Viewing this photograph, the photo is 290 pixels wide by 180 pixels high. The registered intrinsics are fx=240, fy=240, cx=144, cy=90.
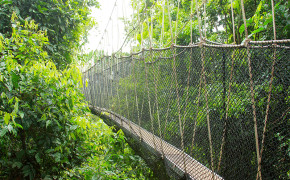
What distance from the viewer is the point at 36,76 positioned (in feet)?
6.31

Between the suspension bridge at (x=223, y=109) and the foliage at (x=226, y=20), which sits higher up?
the foliage at (x=226, y=20)

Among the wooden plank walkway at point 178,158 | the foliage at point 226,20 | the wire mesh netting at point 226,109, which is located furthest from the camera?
the foliage at point 226,20

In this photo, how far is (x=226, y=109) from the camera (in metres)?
1.16

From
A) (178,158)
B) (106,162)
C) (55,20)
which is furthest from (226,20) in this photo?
(55,20)

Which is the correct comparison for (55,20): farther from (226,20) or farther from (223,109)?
(223,109)

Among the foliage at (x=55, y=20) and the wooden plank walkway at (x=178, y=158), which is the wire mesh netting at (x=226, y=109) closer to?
the wooden plank walkway at (x=178, y=158)

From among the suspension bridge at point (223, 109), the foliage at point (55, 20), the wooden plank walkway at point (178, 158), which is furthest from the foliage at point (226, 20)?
the foliage at point (55, 20)

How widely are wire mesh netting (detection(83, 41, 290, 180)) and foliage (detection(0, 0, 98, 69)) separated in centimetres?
214

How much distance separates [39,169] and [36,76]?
88 cm

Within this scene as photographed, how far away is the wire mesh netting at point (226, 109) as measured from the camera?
0.93m

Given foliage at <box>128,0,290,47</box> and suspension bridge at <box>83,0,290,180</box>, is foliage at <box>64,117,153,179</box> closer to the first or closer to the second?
suspension bridge at <box>83,0,290,180</box>

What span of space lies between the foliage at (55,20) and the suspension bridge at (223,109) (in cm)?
210

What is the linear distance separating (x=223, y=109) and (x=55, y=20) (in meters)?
3.35

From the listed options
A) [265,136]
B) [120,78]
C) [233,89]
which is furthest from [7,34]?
[265,136]
